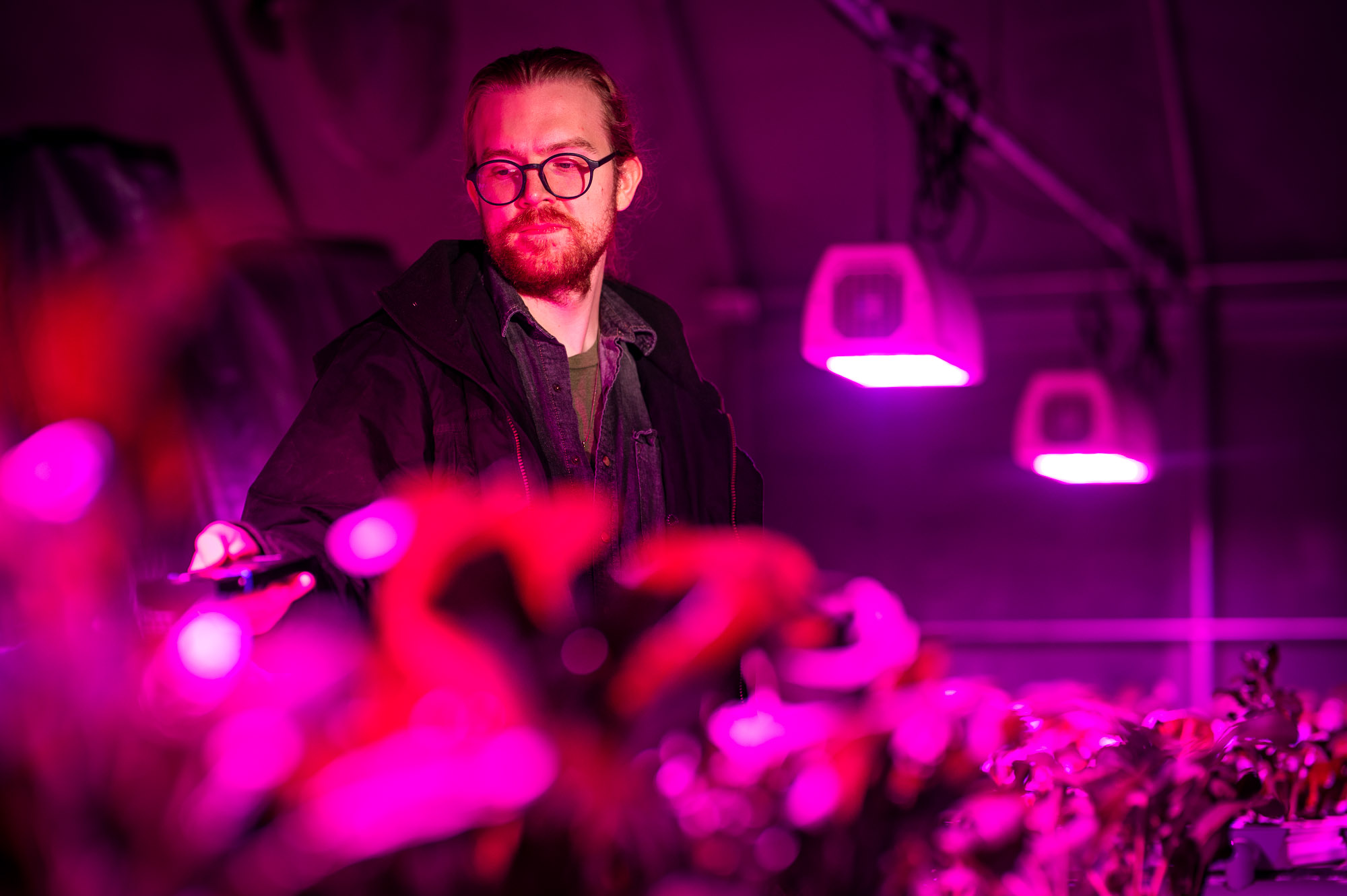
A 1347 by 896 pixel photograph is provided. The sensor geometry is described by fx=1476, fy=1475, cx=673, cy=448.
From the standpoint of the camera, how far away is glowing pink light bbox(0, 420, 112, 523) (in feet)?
1.55

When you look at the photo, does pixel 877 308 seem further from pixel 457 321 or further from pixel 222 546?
pixel 222 546

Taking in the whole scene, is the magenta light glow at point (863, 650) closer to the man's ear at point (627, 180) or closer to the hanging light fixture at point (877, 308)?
the man's ear at point (627, 180)

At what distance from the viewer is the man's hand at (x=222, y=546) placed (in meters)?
0.91

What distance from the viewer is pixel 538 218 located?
1460 mm

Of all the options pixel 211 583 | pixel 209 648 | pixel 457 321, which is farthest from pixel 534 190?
pixel 209 648

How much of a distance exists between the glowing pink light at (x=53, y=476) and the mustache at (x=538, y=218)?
3.20ft

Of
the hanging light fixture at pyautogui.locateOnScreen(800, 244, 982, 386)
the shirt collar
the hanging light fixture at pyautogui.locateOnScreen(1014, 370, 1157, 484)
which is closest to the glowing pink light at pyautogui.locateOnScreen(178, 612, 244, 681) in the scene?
the shirt collar

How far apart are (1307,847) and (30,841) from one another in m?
1.34

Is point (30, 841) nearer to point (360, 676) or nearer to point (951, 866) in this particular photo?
point (360, 676)

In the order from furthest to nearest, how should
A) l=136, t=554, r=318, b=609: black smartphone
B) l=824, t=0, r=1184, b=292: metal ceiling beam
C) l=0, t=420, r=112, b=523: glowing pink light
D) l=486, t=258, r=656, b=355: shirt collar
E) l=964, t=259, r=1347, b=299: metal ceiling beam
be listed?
1. l=964, t=259, r=1347, b=299: metal ceiling beam
2. l=824, t=0, r=1184, b=292: metal ceiling beam
3. l=486, t=258, r=656, b=355: shirt collar
4. l=136, t=554, r=318, b=609: black smartphone
5. l=0, t=420, r=112, b=523: glowing pink light

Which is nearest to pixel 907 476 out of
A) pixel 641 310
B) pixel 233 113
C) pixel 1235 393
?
pixel 1235 393

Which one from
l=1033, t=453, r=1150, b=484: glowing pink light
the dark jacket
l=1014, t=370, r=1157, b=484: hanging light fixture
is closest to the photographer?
the dark jacket

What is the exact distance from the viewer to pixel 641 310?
5.97 feet

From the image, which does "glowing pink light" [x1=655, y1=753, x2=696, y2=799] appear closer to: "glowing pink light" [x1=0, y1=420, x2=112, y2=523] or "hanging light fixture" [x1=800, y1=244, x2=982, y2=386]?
"glowing pink light" [x1=0, y1=420, x2=112, y2=523]
